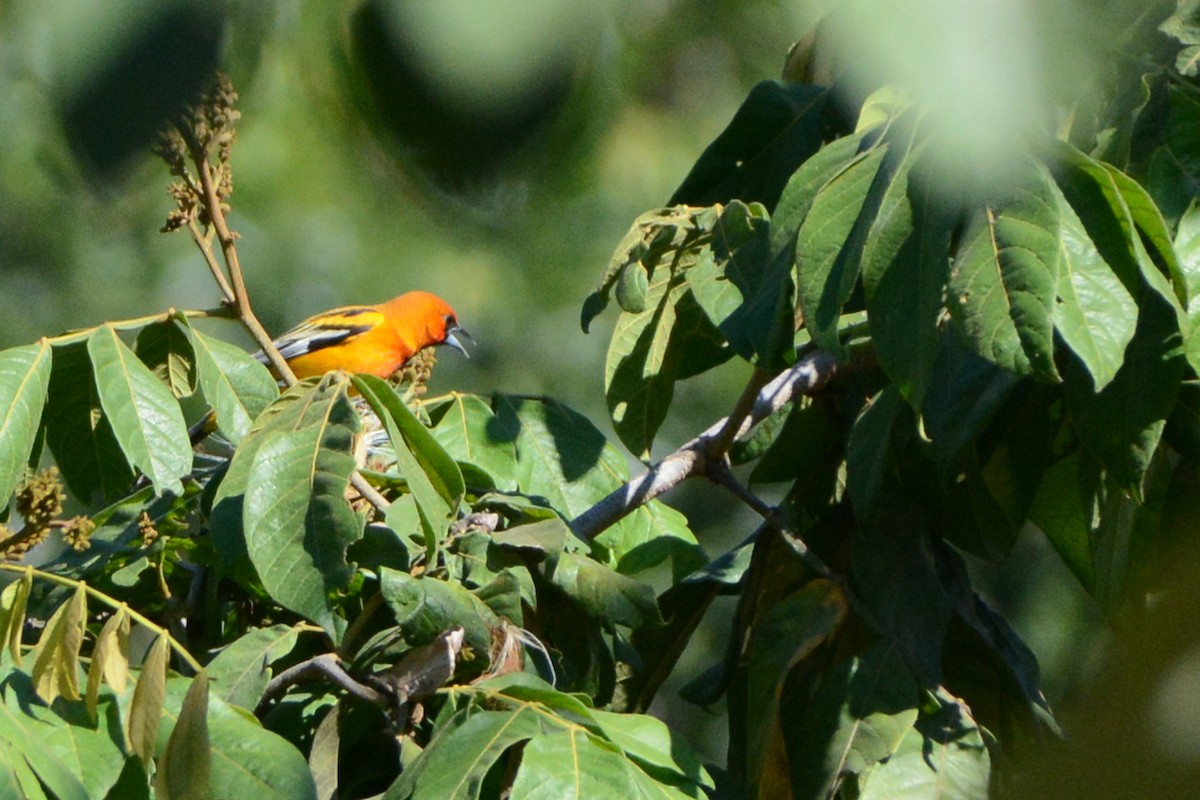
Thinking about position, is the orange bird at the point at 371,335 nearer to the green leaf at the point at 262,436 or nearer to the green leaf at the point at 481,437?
the green leaf at the point at 481,437

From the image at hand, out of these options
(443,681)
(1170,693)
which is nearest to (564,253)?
(443,681)

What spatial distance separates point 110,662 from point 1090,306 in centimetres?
98

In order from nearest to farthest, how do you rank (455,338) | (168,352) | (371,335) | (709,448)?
(168,352)
(709,448)
(371,335)
(455,338)

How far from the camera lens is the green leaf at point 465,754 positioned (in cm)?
122

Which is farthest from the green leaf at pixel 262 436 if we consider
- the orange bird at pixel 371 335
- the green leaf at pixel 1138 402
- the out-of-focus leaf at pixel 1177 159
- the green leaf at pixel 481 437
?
the orange bird at pixel 371 335

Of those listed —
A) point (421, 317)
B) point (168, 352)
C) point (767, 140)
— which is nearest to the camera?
point (168, 352)

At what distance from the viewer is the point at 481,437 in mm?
2162

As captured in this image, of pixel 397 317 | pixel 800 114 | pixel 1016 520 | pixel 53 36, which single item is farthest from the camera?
pixel 397 317

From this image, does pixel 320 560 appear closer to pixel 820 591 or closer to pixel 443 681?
pixel 443 681

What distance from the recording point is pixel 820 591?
186 centimetres

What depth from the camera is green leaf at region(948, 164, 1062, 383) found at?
1.14m

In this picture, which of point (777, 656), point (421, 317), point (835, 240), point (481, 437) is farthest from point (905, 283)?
point (421, 317)

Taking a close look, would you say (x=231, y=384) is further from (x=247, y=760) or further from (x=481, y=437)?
(x=247, y=760)

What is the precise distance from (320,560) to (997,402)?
867 mm
